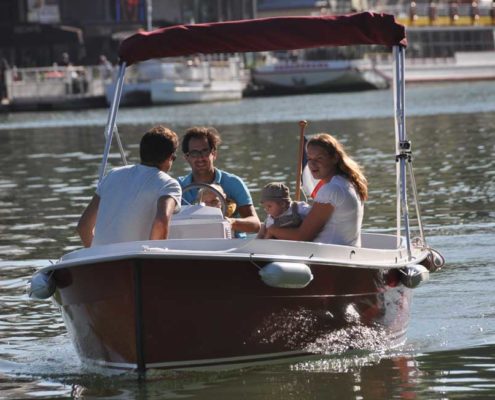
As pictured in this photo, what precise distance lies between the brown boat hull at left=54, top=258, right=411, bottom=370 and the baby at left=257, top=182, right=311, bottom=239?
0.59 meters

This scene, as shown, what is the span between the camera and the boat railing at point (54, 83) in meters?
74.7

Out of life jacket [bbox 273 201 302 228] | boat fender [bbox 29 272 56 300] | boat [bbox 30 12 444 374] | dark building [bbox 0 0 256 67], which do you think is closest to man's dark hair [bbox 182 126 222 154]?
boat [bbox 30 12 444 374]

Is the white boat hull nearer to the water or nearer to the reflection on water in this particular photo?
the water

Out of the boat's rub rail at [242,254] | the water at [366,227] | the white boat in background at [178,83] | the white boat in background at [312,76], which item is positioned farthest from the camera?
the white boat in background at [312,76]

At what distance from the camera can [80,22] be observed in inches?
3784

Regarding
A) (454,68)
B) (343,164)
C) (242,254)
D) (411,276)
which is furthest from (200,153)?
(454,68)

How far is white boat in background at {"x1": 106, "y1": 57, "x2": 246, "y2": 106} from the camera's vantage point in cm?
7581

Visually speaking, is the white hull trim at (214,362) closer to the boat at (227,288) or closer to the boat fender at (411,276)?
the boat at (227,288)

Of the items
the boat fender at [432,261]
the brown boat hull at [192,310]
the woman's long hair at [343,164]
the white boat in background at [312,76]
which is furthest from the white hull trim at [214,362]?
the white boat in background at [312,76]

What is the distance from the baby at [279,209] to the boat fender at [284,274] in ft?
2.99

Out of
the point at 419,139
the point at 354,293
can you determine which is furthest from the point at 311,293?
the point at 419,139

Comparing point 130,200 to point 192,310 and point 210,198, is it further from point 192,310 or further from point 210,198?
point 210,198

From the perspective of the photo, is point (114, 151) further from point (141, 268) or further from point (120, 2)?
point (120, 2)

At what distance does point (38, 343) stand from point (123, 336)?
222 cm
